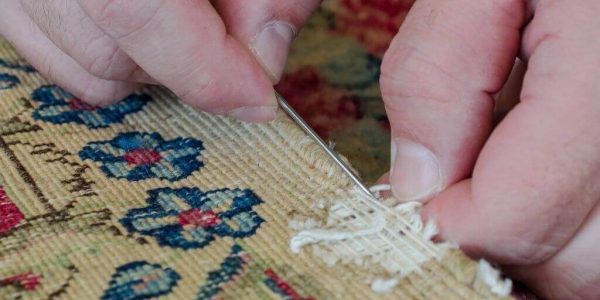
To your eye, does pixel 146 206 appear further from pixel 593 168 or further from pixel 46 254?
pixel 593 168

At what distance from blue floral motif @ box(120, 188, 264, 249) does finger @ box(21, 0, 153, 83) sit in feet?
0.47

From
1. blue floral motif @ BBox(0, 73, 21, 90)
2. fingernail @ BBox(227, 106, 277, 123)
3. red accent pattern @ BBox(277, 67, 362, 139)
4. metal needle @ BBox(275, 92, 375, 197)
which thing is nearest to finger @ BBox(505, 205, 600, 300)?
metal needle @ BBox(275, 92, 375, 197)

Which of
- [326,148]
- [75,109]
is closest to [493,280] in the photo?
[326,148]

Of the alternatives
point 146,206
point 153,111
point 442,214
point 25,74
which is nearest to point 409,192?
point 442,214

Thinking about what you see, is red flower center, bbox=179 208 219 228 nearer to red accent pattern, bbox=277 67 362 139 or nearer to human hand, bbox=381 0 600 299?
human hand, bbox=381 0 600 299

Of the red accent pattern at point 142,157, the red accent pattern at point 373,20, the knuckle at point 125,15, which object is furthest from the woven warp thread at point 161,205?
the red accent pattern at point 373,20

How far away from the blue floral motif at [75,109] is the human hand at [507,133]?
0.28 m

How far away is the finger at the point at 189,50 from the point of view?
0.58 metres

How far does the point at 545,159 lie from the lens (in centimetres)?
47

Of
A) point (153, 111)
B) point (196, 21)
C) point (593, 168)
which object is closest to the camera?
point (593, 168)

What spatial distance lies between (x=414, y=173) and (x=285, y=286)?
12 centimetres

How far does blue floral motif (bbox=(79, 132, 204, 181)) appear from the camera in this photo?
62 cm

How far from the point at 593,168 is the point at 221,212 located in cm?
24

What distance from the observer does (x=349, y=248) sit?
1.69 feet
